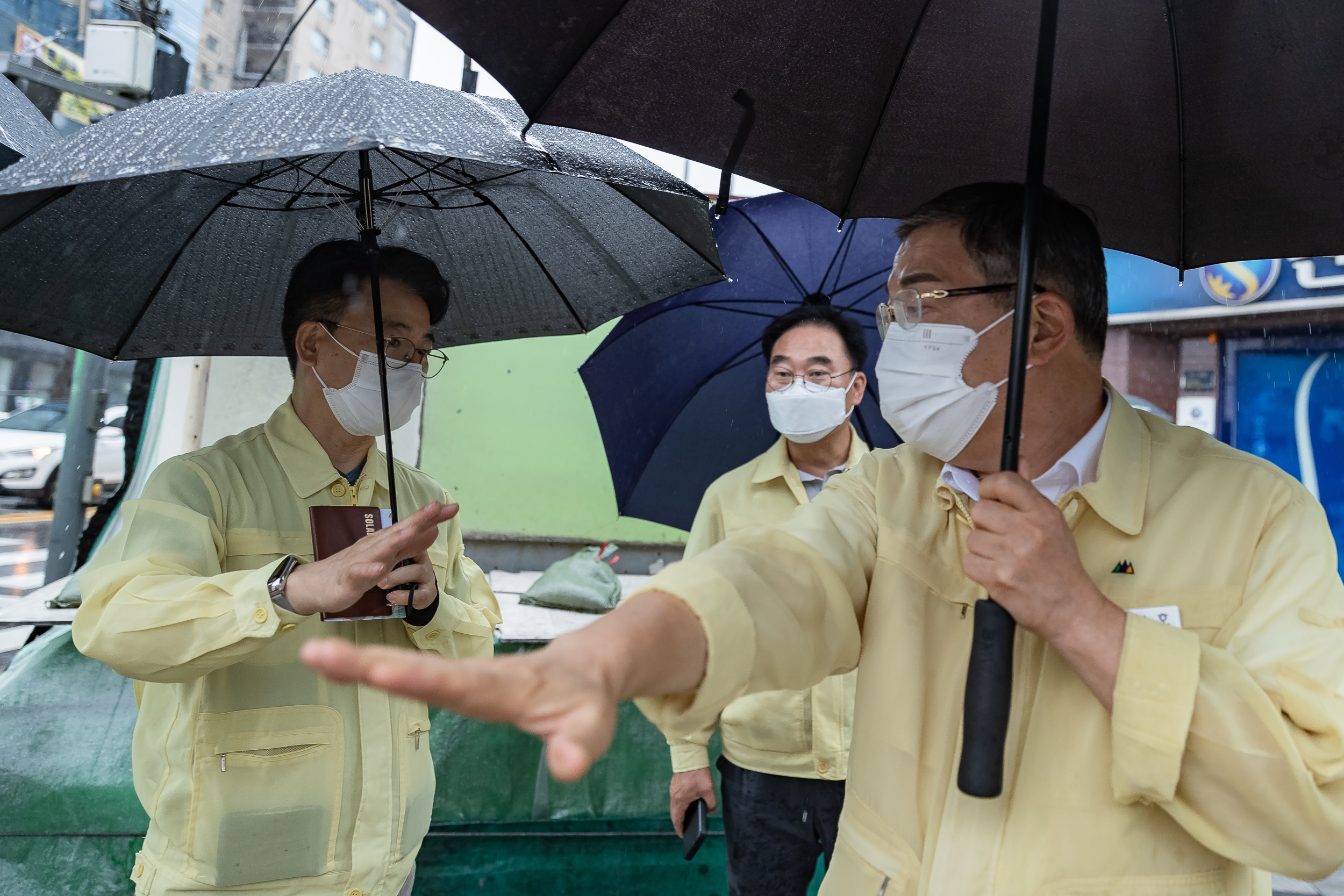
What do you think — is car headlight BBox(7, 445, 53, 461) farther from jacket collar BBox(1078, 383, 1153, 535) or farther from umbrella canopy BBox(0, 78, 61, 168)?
jacket collar BBox(1078, 383, 1153, 535)

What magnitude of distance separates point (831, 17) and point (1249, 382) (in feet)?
27.2

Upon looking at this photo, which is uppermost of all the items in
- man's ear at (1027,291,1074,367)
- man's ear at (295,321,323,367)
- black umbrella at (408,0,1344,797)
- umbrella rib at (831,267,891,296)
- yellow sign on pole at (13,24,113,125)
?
yellow sign on pole at (13,24,113,125)

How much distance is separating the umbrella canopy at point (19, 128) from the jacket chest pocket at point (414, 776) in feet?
5.42

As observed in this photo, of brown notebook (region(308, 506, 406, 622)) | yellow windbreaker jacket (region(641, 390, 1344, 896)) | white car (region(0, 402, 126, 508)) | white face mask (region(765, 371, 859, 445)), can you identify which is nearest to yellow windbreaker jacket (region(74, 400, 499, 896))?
brown notebook (region(308, 506, 406, 622))

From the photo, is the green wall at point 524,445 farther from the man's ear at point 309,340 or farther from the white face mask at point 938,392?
the white face mask at point 938,392

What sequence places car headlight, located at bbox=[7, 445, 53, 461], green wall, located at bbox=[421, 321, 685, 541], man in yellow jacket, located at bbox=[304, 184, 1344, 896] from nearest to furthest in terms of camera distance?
1. man in yellow jacket, located at bbox=[304, 184, 1344, 896]
2. green wall, located at bbox=[421, 321, 685, 541]
3. car headlight, located at bbox=[7, 445, 53, 461]

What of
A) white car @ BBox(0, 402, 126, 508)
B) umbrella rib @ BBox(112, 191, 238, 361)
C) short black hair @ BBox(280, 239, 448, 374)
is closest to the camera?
short black hair @ BBox(280, 239, 448, 374)

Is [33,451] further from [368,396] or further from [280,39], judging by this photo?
[368,396]

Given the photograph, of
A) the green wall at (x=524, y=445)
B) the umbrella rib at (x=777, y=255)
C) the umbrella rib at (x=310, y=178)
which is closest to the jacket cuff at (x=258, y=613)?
the umbrella rib at (x=310, y=178)

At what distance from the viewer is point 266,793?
2.04 metres

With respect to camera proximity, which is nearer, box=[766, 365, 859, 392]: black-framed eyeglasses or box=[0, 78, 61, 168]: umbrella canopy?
box=[0, 78, 61, 168]: umbrella canopy

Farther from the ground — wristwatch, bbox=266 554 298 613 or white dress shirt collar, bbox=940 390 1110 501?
white dress shirt collar, bbox=940 390 1110 501

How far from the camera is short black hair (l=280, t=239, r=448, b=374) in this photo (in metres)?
2.32

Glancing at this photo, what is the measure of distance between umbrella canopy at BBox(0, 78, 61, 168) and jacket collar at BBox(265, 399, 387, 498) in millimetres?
854
